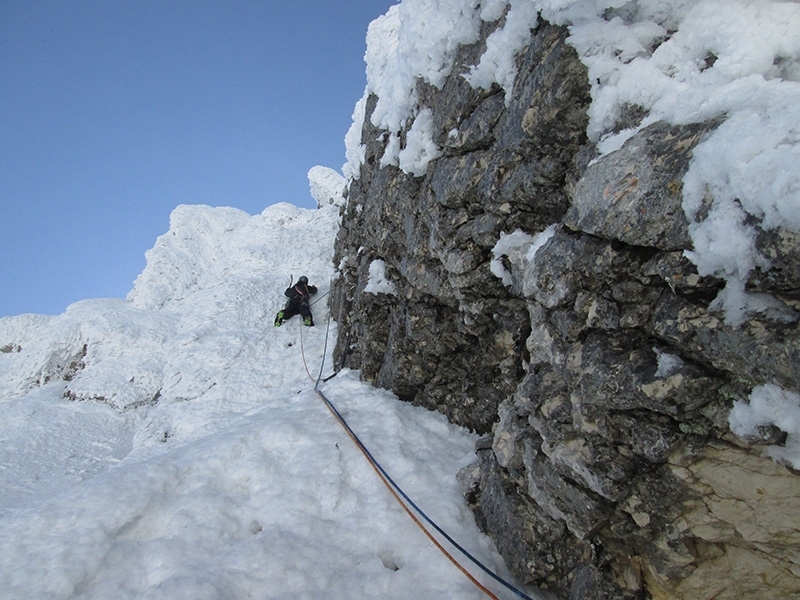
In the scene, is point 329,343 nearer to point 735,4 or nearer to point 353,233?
point 353,233

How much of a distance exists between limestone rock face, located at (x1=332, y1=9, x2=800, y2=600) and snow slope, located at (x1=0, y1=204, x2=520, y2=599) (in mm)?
1334

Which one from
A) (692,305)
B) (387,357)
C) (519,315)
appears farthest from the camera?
(387,357)

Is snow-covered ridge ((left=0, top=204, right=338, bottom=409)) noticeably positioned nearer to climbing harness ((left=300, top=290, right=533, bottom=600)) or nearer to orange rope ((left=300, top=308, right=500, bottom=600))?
orange rope ((left=300, top=308, right=500, bottom=600))

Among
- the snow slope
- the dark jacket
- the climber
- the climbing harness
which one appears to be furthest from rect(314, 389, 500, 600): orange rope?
the dark jacket

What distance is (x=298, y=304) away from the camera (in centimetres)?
1825

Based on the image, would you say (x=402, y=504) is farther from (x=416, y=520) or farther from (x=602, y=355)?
(x=602, y=355)

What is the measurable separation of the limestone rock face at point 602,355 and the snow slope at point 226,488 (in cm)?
133

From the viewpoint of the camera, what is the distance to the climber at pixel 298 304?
58.1 feet

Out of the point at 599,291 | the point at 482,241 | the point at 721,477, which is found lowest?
the point at 721,477

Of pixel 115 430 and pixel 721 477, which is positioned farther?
pixel 115 430

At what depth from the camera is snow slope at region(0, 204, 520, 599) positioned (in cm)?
534

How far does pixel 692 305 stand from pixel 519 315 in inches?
121

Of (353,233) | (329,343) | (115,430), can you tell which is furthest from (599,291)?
(115,430)

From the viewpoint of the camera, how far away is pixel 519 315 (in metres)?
6.36
